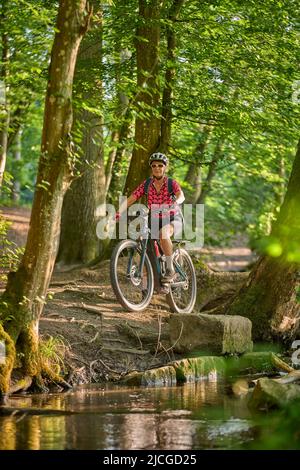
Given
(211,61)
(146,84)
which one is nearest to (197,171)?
(211,61)

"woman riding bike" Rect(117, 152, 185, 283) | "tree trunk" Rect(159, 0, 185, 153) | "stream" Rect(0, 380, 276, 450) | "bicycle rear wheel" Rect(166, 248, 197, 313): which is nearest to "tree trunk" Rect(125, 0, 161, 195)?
"tree trunk" Rect(159, 0, 185, 153)

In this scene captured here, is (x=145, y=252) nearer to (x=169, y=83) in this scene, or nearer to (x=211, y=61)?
(x=169, y=83)

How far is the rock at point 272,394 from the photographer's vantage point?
866cm

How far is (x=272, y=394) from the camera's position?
345 inches

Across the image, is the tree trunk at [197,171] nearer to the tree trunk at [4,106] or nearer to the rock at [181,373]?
the tree trunk at [4,106]

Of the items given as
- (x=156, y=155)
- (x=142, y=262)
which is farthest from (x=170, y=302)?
(x=156, y=155)

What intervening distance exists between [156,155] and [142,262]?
1.54m

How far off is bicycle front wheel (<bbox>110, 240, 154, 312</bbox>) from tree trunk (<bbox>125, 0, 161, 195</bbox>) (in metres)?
2.14

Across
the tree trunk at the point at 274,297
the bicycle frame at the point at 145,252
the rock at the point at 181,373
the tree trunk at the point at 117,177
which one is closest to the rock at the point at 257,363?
the rock at the point at 181,373

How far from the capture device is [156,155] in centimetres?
1267

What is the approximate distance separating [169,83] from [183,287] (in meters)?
3.60

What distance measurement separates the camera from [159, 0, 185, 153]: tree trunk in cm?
1581

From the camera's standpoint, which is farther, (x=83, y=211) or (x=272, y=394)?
(x=83, y=211)

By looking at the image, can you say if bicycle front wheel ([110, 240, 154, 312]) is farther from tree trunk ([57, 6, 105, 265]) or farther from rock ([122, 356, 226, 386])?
tree trunk ([57, 6, 105, 265])
